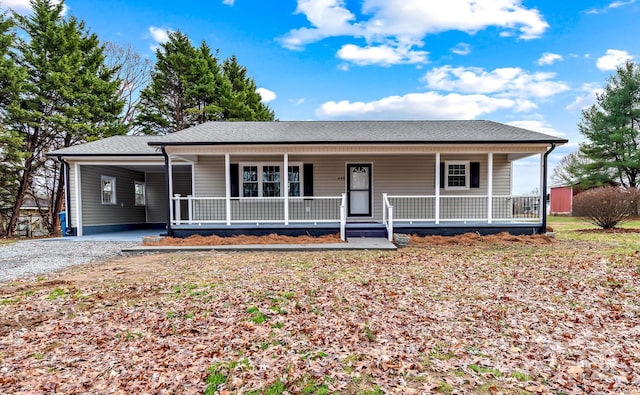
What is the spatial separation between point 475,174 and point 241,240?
8273 mm

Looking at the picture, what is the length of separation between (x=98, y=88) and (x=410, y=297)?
20172 millimetres

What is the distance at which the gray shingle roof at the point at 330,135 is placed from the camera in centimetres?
1037

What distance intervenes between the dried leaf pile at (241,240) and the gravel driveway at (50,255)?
1291 mm

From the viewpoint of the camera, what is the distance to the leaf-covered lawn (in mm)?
2779

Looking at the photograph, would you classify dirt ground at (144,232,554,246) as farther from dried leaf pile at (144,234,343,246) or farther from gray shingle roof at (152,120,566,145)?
gray shingle roof at (152,120,566,145)

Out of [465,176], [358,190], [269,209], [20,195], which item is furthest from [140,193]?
[465,176]

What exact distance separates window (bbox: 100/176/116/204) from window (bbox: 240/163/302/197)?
5978 mm

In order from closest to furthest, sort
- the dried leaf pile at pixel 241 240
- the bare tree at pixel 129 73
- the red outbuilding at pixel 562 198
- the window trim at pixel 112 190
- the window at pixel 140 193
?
the dried leaf pile at pixel 241 240 → the window trim at pixel 112 190 → the window at pixel 140 193 → the bare tree at pixel 129 73 → the red outbuilding at pixel 562 198

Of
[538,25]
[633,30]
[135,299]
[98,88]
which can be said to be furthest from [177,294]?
[633,30]

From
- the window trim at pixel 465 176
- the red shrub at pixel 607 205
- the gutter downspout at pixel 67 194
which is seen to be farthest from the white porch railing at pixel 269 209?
the red shrub at pixel 607 205

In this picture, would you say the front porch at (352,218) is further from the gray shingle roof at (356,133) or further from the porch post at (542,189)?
the gray shingle roof at (356,133)

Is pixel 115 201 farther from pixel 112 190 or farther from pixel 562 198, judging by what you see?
pixel 562 198

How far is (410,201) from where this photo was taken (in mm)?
12117

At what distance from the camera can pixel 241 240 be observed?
→ 1000cm
